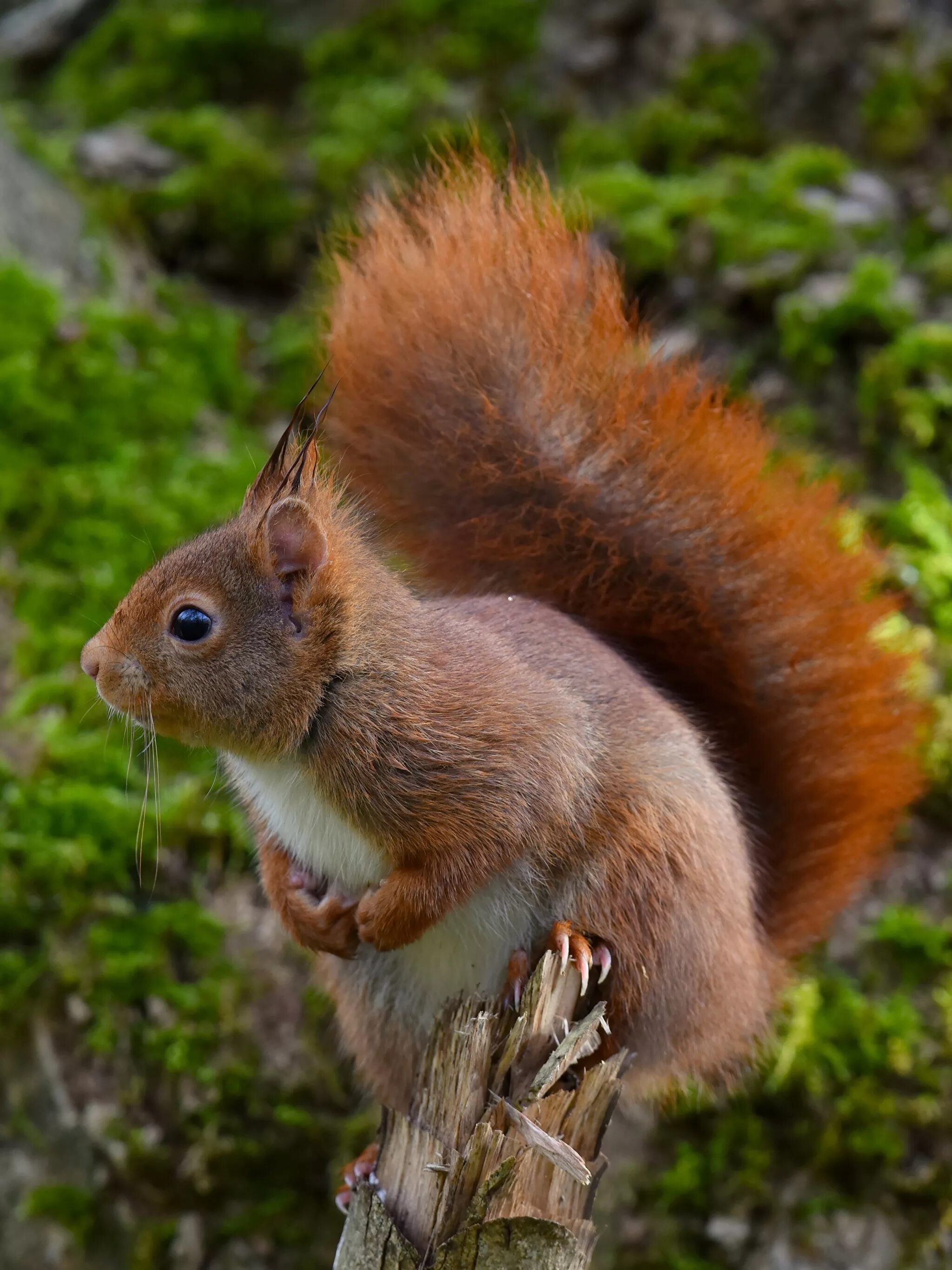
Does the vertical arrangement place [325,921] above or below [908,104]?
below

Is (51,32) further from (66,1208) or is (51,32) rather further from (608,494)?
(66,1208)

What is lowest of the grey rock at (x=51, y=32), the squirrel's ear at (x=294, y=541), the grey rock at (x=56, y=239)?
the grey rock at (x=56, y=239)

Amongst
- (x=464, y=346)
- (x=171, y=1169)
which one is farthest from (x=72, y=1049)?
(x=464, y=346)

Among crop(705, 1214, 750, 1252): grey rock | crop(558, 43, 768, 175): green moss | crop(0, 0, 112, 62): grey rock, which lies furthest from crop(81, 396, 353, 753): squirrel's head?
crop(0, 0, 112, 62): grey rock

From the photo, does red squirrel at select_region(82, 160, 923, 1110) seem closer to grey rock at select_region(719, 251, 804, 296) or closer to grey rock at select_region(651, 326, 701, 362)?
grey rock at select_region(651, 326, 701, 362)

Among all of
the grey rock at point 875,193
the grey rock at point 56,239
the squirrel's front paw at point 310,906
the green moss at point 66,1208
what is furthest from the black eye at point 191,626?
the grey rock at point 875,193

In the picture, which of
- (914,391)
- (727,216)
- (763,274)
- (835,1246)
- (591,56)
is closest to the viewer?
(835,1246)

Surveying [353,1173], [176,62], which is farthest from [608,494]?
[176,62]

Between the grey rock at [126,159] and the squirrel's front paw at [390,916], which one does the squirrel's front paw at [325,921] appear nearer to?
the squirrel's front paw at [390,916]

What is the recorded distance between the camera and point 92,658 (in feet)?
5.17

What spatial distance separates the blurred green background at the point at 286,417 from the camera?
2.08 meters

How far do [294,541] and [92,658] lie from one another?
29 centimetres

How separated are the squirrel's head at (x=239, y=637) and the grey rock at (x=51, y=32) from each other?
2.68 metres

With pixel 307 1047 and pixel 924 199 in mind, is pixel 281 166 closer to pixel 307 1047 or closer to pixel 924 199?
pixel 924 199
